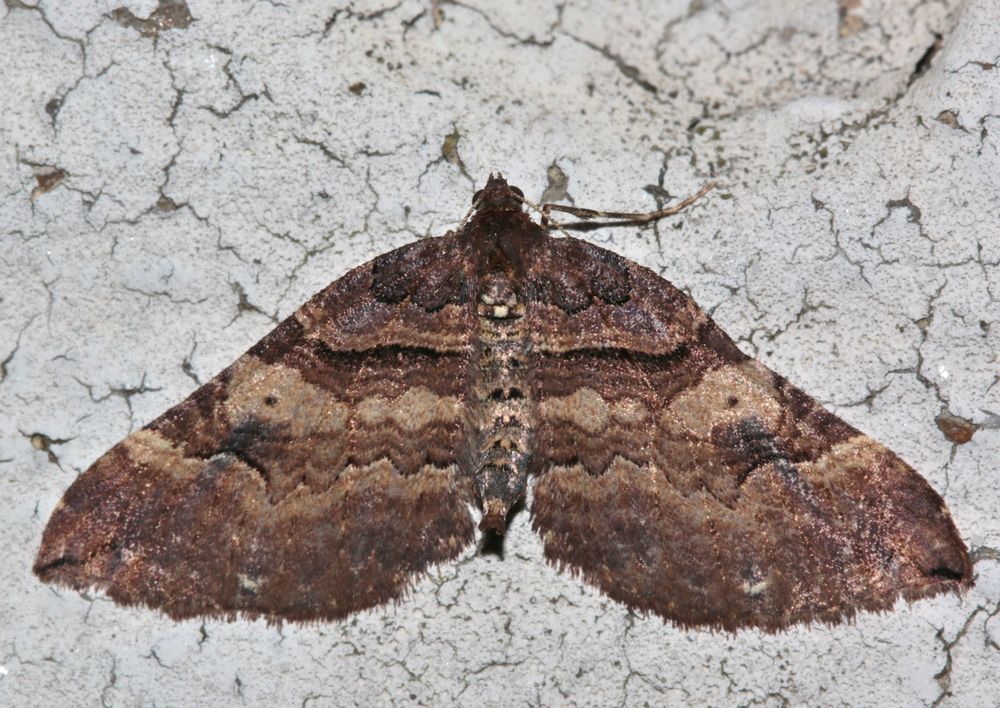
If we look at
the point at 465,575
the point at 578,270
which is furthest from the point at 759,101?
the point at 465,575

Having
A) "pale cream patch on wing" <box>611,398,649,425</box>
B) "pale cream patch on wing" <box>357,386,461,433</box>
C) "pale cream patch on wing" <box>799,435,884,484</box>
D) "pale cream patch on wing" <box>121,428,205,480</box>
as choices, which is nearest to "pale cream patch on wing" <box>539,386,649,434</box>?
"pale cream patch on wing" <box>611,398,649,425</box>

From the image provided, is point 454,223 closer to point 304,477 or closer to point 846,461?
point 304,477

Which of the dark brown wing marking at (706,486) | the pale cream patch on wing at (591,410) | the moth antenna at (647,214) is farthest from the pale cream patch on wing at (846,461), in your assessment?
the moth antenna at (647,214)

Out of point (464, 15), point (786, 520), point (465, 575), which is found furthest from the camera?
point (464, 15)

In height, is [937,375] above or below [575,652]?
above

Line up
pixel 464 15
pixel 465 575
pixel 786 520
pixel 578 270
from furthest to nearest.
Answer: pixel 464 15, pixel 465 575, pixel 578 270, pixel 786 520

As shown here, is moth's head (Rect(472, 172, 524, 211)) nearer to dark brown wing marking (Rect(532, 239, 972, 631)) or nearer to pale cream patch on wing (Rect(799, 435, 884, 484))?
dark brown wing marking (Rect(532, 239, 972, 631))

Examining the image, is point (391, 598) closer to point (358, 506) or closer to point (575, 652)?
point (358, 506)
